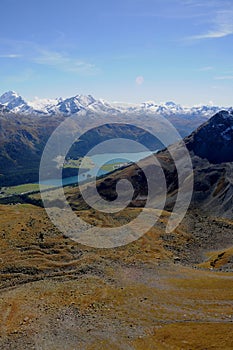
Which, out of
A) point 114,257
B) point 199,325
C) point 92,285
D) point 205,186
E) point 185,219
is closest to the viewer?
point 199,325

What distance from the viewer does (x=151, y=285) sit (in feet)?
197

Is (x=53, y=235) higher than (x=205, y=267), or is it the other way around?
(x=53, y=235)

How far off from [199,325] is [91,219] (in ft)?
184

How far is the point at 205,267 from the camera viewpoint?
3002 inches

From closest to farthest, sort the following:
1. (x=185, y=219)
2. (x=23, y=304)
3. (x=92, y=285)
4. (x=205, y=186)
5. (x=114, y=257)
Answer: (x=23, y=304) < (x=92, y=285) < (x=114, y=257) < (x=185, y=219) < (x=205, y=186)

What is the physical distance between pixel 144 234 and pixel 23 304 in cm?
4503

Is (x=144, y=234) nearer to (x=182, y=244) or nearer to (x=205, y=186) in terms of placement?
(x=182, y=244)

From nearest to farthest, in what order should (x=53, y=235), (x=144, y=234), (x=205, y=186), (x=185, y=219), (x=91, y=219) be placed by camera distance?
(x=53, y=235)
(x=144, y=234)
(x=91, y=219)
(x=185, y=219)
(x=205, y=186)

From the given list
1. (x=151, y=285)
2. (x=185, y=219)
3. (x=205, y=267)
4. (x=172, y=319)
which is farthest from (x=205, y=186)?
(x=172, y=319)

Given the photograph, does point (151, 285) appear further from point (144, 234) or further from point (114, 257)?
point (144, 234)

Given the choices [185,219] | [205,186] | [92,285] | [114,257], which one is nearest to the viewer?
[92,285]

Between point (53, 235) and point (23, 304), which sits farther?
point (53, 235)

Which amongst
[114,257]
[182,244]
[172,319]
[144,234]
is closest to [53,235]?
[114,257]

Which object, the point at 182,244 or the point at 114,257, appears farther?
the point at 182,244
